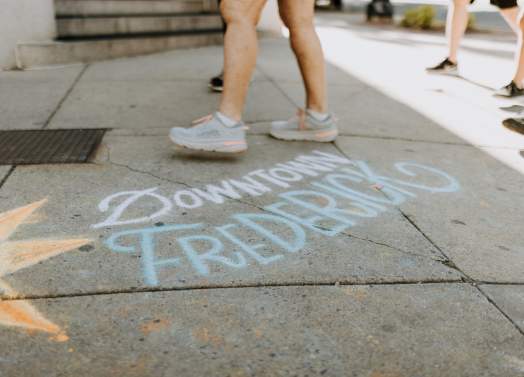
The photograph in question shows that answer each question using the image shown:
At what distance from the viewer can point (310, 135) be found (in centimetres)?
377

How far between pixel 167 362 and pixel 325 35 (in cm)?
865

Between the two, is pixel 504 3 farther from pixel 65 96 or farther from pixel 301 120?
pixel 65 96

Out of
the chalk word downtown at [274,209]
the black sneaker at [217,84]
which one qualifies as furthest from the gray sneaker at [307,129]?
the black sneaker at [217,84]

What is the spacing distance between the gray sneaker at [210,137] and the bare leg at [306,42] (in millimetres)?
673

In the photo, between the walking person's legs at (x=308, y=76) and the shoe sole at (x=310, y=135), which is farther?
the shoe sole at (x=310, y=135)

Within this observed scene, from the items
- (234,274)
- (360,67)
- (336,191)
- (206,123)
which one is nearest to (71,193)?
(206,123)

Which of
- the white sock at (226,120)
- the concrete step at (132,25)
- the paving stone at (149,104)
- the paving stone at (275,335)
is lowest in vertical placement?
the paving stone at (275,335)

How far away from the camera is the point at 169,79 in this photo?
554 centimetres

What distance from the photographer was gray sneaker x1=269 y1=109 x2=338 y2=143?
374 centimetres

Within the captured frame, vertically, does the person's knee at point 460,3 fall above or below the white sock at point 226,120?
above

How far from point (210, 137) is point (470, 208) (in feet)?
4.71

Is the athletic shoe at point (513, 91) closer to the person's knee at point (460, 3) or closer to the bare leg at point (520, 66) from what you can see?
the bare leg at point (520, 66)

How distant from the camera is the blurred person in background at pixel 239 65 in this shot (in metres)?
3.26

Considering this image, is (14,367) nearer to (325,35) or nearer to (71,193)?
(71,193)
